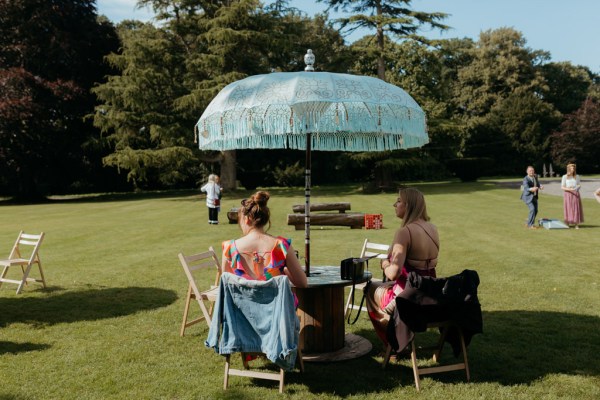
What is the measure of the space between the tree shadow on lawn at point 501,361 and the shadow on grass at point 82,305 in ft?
11.0

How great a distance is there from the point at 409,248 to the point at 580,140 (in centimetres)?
4982

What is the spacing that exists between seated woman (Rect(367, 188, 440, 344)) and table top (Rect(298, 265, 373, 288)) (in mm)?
379

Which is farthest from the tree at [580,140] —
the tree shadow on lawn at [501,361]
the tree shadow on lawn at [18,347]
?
the tree shadow on lawn at [18,347]

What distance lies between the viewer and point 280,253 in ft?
15.5

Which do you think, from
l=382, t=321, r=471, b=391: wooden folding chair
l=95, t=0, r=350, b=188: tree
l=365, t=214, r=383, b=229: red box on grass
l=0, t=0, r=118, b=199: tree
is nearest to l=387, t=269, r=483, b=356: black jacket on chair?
l=382, t=321, r=471, b=391: wooden folding chair

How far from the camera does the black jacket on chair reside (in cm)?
473

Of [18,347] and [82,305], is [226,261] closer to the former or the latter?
[18,347]

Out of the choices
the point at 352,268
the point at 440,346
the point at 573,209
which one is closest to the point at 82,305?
the point at 352,268

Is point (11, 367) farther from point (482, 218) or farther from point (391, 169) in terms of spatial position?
point (391, 169)

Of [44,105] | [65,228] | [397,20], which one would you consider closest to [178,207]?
[65,228]

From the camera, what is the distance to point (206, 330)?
6.59 meters

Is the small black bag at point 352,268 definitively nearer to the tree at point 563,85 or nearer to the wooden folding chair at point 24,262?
the wooden folding chair at point 24,262

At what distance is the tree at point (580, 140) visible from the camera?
159ft

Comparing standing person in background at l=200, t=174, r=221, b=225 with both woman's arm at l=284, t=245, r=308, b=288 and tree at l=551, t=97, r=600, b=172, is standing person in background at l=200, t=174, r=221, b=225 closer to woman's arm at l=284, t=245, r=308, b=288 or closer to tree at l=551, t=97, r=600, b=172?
woman's arm at l=284, t=245, r=308, b=288
